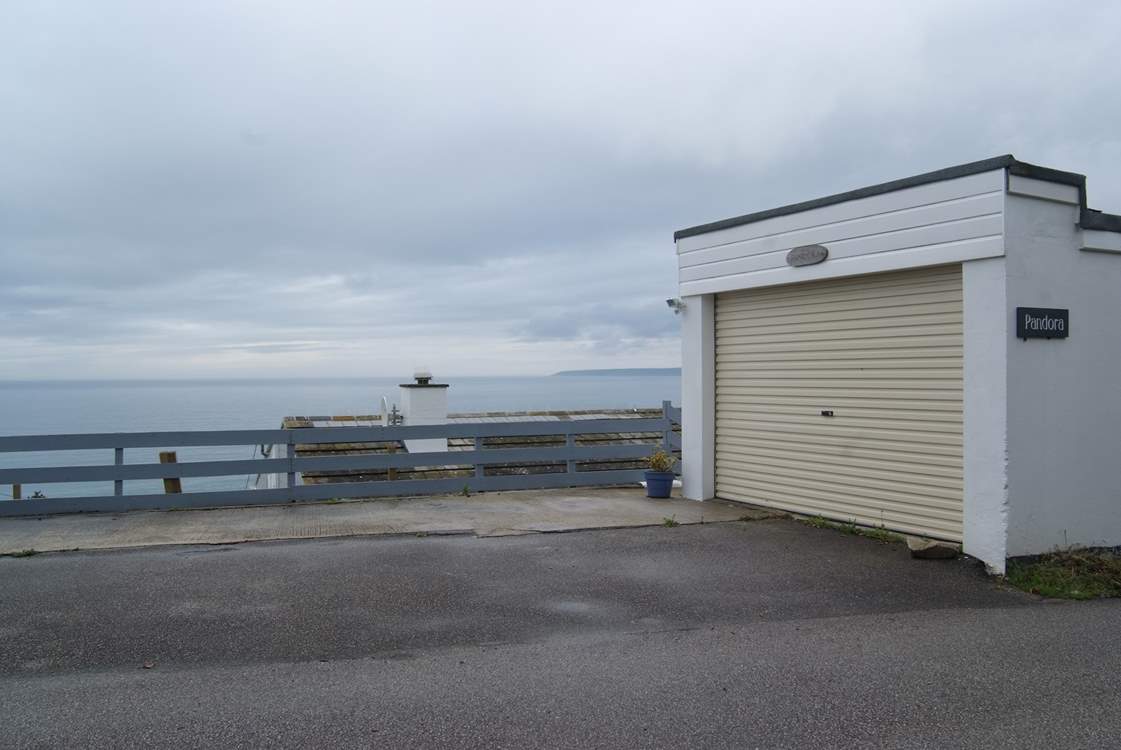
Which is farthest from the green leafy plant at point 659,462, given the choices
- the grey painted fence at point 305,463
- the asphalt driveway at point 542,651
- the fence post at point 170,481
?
the fence post at point 170,481

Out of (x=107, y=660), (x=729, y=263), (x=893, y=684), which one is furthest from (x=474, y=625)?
(x=729, y=263)

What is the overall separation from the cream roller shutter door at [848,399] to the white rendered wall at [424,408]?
20.9ft

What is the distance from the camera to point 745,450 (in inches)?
464

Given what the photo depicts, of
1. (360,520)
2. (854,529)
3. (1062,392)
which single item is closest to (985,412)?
(1062,392)

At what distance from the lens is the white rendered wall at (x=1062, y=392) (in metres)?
8.26

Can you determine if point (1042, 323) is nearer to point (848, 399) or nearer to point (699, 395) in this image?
point (848, 399)

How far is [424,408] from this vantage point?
16.6 m

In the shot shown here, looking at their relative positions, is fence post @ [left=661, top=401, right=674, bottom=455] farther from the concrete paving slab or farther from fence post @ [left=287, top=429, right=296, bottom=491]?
fence post @ [left=287, top=429, right=296, bottom=491]

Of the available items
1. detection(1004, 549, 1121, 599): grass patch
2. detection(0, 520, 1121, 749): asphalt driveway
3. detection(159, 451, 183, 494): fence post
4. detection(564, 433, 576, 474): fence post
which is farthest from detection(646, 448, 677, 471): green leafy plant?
detection(159, 451, 183, 494): fence post

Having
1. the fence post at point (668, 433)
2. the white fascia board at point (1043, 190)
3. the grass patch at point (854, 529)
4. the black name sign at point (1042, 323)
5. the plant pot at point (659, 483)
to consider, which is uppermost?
the white fascia board at point (1043, 190)

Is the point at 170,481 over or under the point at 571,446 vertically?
under

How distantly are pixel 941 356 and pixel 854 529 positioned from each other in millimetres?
2220

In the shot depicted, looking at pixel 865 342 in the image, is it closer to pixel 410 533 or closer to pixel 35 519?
pixel 410 533

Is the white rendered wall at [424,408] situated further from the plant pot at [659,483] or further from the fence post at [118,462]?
the fence post at [118,462]
